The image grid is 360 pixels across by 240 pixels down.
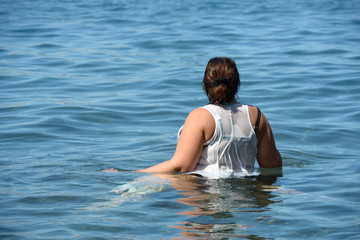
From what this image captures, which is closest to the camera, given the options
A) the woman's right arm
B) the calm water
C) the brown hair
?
the calm water

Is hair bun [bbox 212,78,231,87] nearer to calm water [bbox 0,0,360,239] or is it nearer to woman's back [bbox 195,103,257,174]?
woman's back [bbox 195,103,257,174]

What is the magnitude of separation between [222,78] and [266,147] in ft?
2.74

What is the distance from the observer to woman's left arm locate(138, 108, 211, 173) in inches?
195

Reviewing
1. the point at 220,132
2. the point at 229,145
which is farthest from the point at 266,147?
the point at 220,132

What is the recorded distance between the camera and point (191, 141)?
4965 millimetres

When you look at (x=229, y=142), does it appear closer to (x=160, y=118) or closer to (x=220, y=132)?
(x=220, y=132)

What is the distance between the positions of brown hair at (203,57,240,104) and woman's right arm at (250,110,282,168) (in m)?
0.43

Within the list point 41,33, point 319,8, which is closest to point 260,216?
point 41,33

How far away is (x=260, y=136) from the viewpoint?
5.19 meters

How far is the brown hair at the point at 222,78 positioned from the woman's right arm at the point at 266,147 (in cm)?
43

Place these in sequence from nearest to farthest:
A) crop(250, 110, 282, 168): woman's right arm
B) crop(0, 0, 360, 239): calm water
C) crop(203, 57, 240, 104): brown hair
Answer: crop(0, 0, 360, 239): calm water → crop(203, 57, 240, 104): brown hair → crop(250, 110, 282, 168): woman's right arm

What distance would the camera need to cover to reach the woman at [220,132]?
195 inches

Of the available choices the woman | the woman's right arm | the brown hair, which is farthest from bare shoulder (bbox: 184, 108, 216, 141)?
the woman's right arm

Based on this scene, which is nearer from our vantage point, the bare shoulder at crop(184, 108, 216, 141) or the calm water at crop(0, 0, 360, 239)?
the calm water at crop(0, 0, 360, 239)
